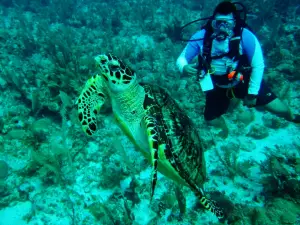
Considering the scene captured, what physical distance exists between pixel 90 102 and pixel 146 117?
0.66m

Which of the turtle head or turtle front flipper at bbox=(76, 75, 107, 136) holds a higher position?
the turtle head

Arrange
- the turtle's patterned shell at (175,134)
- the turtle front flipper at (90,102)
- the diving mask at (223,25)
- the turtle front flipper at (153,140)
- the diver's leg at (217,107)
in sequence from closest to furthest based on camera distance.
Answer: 1. the turtle front flipper at (153,140)
2. the turtle's patterned shell at (175,134)
3. the turtle front flipper at (90,102)
4. the diving mask at (223,25)
5. the diver's leg at (217,107)

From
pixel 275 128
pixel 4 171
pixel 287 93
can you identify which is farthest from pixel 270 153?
pixel 4 171

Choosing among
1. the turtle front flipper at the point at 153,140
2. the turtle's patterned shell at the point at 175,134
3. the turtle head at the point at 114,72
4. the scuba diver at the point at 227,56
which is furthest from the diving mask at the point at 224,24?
the turtle front flipper at the point at 153,140

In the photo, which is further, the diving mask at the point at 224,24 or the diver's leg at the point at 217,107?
the diver's leg at the point at 217,107

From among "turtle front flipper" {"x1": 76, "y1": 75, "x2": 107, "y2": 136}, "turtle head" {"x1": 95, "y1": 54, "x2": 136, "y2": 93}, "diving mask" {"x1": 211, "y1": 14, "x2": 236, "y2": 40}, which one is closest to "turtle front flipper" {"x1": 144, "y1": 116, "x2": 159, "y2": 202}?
"turtle head" {"x1": 95, "y1": 54, "x2": 136, "y2": 93}

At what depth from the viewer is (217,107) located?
398cm

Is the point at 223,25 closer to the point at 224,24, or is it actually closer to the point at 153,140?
the point at 224,24

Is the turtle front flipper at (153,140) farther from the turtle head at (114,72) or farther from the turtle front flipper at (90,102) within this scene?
the turtle front flipper at (90,102)

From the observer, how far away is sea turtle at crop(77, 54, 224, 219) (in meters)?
2.12

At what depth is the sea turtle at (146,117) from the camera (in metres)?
2.12

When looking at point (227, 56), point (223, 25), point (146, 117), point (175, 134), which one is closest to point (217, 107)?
point (227, 56)

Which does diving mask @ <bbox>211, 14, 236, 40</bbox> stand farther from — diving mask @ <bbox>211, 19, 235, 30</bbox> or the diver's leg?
the diver's leg

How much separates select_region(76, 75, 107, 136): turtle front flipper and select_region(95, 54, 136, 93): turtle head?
0.85ft
